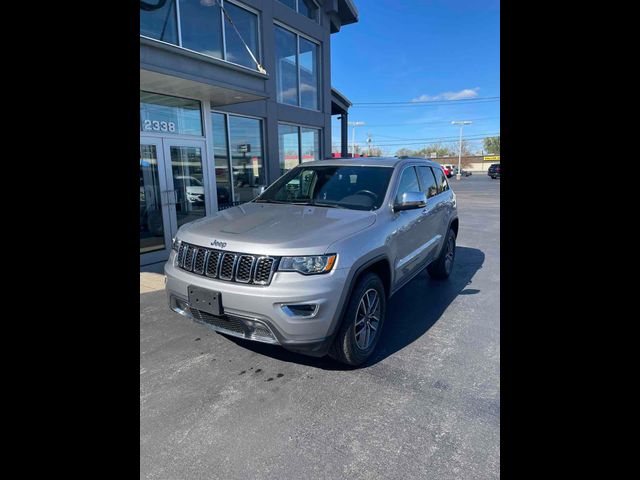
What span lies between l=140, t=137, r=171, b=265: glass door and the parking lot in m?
3.21

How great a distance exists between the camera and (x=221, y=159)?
29.9 ft

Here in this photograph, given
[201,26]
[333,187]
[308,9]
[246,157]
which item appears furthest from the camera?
[308,9]

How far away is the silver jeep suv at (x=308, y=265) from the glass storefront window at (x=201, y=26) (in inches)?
229

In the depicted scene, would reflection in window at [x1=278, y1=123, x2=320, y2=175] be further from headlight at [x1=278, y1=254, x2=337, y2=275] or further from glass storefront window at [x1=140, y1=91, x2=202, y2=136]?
headlight at [x1=278, y1=254, x2=337, y2=275]

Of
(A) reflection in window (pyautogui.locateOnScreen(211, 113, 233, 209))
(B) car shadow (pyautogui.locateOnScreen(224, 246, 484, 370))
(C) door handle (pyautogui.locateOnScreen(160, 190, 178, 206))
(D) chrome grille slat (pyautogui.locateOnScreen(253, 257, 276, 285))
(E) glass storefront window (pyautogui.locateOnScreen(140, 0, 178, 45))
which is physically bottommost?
(B) car shadow (pyautogui.locateOnScreen(224, 246, 484, 370))

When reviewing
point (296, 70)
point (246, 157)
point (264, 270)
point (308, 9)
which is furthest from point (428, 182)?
point (308, 9)

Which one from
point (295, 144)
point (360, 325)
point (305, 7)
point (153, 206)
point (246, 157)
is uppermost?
point (305, 7)

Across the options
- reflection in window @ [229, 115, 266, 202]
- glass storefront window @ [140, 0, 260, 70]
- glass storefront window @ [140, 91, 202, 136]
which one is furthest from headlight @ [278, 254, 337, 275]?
reflection in window @ [229, 115, 266, 202]

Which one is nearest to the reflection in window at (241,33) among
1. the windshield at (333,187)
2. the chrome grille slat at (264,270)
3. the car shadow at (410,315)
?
the windshield at (333,187)

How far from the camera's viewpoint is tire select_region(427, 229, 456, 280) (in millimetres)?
5495

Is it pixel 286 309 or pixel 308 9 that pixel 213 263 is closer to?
pixel 286 309

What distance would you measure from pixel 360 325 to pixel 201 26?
7.97 metres

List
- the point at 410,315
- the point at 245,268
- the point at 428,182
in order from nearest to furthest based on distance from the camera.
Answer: the point at 245,268
the point at 410,315
the point at 428,182
